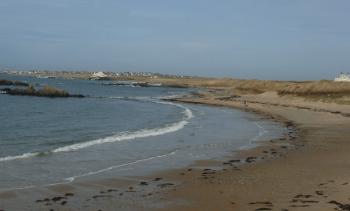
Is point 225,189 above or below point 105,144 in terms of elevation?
above

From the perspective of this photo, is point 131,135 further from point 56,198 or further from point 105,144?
point 56,198

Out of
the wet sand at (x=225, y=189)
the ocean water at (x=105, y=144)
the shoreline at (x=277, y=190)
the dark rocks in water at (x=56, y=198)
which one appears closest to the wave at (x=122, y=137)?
the ocean water at (x=105, y=144)

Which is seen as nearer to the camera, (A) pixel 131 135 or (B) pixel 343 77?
(A) pixel 131 135

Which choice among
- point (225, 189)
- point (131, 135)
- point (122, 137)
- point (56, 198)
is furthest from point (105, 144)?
point (56, 198)

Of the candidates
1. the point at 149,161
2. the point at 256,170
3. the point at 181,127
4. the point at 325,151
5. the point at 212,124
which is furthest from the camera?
the point at 212,124

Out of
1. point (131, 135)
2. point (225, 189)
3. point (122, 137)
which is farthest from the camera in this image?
point (131, 135)

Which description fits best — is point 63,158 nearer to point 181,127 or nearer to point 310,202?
point 310,202

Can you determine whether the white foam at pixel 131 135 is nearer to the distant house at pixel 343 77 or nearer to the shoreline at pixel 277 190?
the shoreline at pixel 277 190

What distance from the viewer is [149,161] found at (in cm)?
1702

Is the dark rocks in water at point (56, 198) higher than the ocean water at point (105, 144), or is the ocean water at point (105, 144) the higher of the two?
the dark rocks in water at point (56, 198)

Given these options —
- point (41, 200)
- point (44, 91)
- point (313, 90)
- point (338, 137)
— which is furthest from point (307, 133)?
point (44, 91)

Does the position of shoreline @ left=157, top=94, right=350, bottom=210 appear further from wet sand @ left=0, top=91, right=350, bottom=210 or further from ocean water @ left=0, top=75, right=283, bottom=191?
ocean water @ left=0, top=75, right=283, bottom=191

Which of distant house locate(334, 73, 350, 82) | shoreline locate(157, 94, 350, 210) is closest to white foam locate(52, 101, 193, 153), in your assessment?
shoreline locate(157, 94, 350, 210)

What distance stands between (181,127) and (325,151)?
1195cm
